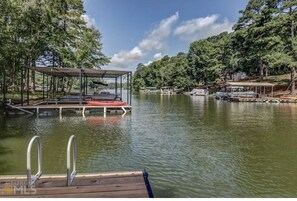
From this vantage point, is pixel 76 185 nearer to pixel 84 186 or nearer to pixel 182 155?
pixel 84 186

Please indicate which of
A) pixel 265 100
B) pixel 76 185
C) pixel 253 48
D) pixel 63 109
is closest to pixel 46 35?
pixel 63 109

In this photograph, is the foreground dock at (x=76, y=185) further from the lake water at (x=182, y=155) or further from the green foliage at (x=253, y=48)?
the green foliage at (x=253, y=48)

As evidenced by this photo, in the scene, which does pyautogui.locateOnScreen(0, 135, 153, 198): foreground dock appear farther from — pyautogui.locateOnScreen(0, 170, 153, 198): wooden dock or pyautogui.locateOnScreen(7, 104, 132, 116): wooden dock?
pyautogui.locateOnScreen(7, 104, 132, 116): wooden dock

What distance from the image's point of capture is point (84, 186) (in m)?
4.83

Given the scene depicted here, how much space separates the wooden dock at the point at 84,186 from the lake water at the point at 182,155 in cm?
159

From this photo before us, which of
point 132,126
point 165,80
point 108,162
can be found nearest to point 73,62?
point 132,126

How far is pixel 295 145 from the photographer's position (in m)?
11.2

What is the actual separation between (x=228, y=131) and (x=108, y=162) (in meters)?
7.89

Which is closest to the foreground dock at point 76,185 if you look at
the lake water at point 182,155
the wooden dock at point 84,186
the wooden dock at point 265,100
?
the wooden dock at point 84,186

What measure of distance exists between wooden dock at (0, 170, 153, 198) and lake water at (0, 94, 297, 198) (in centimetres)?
159

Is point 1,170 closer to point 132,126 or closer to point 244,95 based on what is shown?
point 132,126

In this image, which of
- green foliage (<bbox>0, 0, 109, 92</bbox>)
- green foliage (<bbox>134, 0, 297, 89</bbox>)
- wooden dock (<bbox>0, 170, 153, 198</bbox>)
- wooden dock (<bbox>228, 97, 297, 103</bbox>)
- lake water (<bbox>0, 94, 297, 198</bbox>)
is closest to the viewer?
wooden dock (<bbox>0, 170, 153, 198</bbox>)

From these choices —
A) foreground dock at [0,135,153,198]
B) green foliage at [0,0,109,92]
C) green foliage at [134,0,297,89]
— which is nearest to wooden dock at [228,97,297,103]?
green foliage at [134,0,297,89]

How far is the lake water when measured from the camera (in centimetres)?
702
